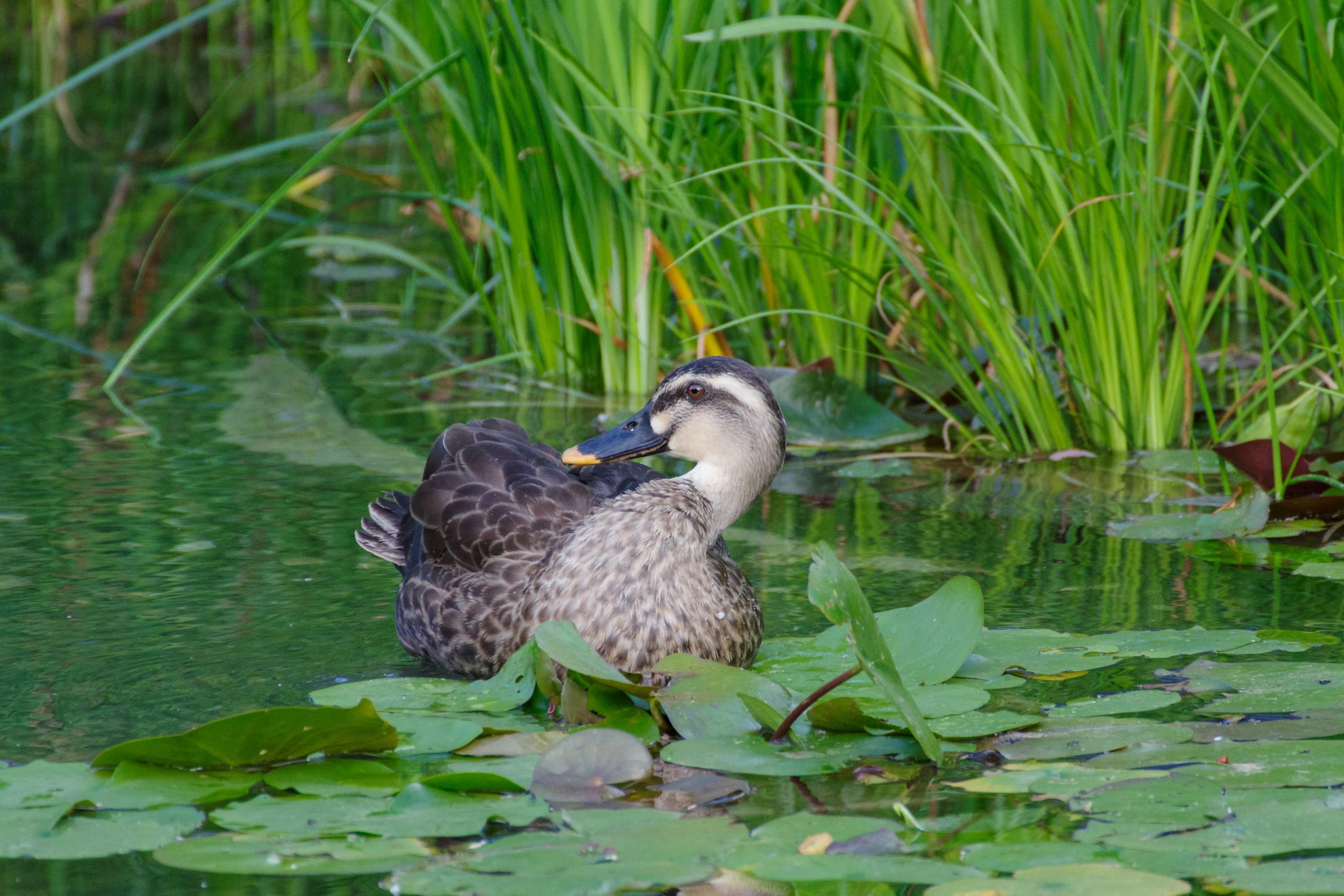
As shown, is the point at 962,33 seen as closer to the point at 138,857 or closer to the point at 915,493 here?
the point at 915,493

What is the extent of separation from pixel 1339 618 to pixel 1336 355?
1261 mm

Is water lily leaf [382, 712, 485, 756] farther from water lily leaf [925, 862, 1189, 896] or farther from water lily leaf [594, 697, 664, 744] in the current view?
water lily leaf [925, 862, 1189, 896]

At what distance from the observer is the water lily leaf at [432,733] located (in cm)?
292

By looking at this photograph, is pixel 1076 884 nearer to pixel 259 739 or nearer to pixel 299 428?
pixel 259 739

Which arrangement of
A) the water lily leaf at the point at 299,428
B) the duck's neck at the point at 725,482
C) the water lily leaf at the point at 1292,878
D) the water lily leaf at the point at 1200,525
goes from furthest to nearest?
1. the water lily leaf at the point at 299,428
2. the water lily leaf at the point at 1200,525
3. the duck's neck at the point at 725,482
4. the water lily leaf at the point at 1292,878

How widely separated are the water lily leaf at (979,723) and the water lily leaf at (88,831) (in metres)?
1.29

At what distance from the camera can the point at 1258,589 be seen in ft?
12.9

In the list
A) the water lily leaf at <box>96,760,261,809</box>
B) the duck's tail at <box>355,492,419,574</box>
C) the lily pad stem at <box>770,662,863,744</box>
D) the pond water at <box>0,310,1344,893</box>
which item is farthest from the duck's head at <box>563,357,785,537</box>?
the water lily leaf at <box>96,760,261,809</box>

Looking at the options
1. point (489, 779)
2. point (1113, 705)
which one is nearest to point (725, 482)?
point (1113, 705)

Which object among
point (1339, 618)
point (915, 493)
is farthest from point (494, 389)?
point (1339, 618)

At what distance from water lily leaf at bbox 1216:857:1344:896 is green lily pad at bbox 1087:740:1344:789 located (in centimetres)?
31

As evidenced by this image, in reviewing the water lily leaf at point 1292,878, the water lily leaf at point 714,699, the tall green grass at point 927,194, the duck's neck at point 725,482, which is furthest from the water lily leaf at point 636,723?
the tall green grass at point 927,194

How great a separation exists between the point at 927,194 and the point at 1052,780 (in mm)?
2879

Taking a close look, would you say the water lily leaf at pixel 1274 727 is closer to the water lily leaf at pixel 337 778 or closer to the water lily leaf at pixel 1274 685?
the water lily leaf at pixel 1274 685
